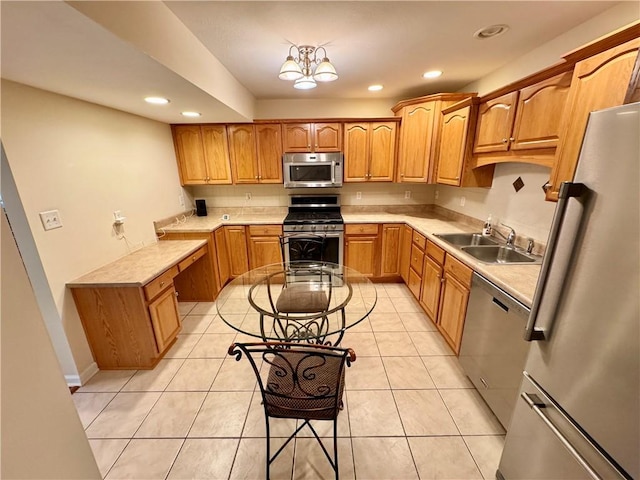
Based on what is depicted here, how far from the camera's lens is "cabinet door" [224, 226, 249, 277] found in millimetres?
3293

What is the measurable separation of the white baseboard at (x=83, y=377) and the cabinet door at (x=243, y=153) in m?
2.39

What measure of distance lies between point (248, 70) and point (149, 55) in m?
1.30

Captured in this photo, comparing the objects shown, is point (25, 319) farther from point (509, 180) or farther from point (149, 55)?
point (509, 180)

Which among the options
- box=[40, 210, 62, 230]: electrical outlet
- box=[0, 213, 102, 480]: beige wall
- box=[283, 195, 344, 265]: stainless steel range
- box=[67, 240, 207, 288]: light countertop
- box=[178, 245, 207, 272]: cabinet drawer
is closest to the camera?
box=[0, 213, 102, 480]: beige wall

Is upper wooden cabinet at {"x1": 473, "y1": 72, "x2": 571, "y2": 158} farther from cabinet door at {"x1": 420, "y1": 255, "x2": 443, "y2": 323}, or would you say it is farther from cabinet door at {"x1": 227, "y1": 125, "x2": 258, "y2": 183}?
cabinet door at {"x1": 227, "y1": 125, "x2": 258, "y2": 183}

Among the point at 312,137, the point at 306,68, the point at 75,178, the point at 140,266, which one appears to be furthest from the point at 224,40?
the point at 140,266

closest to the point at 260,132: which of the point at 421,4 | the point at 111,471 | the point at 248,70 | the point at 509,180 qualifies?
the point at 248,70

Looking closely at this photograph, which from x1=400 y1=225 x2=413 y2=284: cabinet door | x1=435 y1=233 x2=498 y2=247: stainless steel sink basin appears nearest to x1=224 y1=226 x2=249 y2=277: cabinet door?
x1=400 y1=225 x2=413 y2=284: cabinet door

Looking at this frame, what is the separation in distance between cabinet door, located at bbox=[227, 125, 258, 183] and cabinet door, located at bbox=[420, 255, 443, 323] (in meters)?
2.39

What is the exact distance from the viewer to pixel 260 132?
10.8 ft

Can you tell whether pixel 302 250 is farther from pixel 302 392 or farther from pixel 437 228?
pixel 302 392

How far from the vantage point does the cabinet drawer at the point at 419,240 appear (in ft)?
8.83

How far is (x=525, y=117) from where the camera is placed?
1782mm

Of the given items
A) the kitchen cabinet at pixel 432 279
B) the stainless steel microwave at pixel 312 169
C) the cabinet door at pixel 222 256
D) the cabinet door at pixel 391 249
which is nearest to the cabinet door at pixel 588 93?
the kitchen cabinet at pixel 432 279
